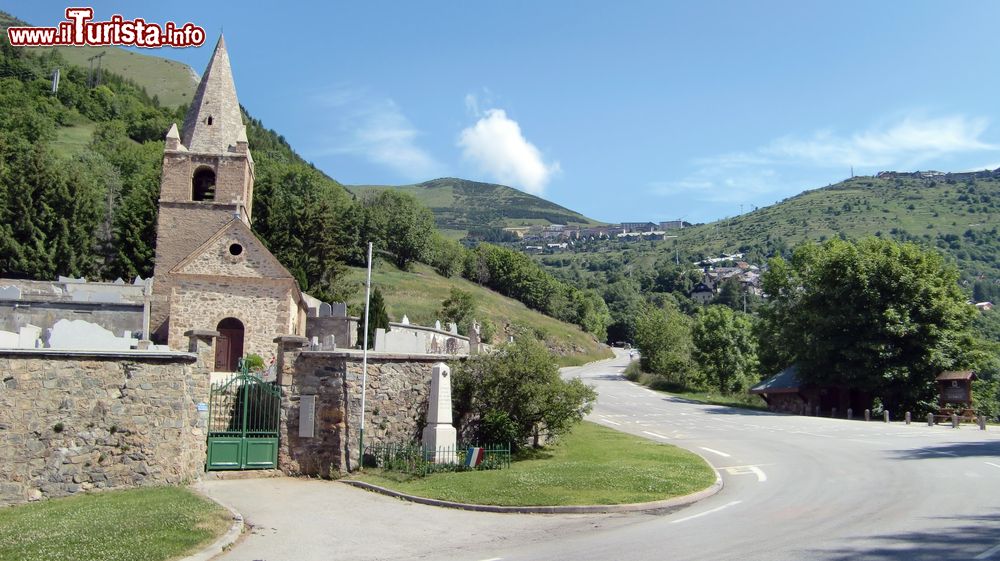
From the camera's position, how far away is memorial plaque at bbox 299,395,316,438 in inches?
758

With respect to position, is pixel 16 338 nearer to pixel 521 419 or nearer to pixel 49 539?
pixel 49 539

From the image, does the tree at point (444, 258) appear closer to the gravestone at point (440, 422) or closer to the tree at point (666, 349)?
the tree at point (666, 349)

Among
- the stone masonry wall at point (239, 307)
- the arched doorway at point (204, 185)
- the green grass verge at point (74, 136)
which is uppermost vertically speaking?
the green grass verge at point (74, 136)

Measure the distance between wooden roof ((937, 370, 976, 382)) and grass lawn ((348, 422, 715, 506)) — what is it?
25.1 m

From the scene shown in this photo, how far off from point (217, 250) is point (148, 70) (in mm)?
184464

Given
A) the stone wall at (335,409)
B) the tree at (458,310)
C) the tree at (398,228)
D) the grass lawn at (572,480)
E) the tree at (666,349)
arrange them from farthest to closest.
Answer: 1. the tree at (398,228)
2. the tree at (458,310)
3. the tree at (666,349)
4. the stone wall at (335,409)
5. the grass lawn at (572,480)

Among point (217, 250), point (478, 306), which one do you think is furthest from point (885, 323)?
point (478, 306)

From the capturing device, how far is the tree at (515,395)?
2106cm


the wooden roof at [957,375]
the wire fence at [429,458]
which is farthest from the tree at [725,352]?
the wire fence at [429,458]

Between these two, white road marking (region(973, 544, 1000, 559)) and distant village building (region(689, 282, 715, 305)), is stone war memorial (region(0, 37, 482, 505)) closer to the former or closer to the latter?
white road marking (region(973, 544, 1000, 559))

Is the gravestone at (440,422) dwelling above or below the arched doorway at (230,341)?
below

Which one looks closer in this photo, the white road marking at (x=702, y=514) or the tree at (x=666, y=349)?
the white road marking at (x=702, y=514)

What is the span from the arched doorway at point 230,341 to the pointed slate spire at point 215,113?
1016 centimetres

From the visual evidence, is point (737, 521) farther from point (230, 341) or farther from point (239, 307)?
point (230, 341)
